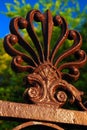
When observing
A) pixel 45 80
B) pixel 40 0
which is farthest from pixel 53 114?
pixel 40 0

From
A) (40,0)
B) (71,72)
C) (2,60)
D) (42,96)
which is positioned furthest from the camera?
(40,0)

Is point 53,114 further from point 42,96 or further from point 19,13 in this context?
point 19,13

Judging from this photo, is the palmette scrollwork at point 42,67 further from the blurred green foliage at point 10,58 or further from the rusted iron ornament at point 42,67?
the blurred green foliage at point 10,58

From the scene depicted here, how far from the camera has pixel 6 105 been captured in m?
2.02

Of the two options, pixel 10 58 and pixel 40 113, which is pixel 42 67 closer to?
pixel 40 113

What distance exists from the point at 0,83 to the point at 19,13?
2.72 m

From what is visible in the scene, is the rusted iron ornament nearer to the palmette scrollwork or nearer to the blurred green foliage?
the palmette scrollwork

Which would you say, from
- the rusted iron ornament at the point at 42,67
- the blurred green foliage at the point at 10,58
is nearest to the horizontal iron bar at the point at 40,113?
the rusted iron ornament at the point at 42,67

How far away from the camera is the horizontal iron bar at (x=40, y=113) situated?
2012 millimetres

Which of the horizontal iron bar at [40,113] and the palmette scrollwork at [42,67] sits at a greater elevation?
the palmette scrollwork at [42,67]

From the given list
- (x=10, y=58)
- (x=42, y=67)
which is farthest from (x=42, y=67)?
(x=10, y=58)

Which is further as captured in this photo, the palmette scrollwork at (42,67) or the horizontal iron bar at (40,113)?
the palmette scrollwork at (42,67)

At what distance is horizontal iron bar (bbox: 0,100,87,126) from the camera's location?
201cm

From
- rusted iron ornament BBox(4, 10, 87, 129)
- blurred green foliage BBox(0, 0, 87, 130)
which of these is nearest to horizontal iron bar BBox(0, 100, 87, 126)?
rusted iron ornament BBox(4, 10, 87, 129)
